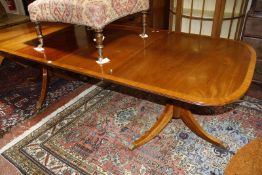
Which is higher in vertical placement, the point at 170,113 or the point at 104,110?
the point at 170,113

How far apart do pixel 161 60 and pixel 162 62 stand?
0.03 metres

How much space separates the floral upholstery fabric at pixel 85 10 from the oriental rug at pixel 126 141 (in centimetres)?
79

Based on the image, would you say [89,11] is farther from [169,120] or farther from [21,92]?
[21,92]

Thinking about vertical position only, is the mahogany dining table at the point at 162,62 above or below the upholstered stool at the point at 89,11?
below

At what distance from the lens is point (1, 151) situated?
161 centimetres

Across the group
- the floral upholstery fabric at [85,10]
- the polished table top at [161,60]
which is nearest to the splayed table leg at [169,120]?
the polished table top at [161,60]

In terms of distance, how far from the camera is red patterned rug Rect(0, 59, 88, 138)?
6.46 ft

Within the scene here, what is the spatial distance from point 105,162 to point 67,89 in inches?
42.1

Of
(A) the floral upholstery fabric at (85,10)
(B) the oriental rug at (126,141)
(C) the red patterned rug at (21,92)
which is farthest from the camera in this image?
(C) the red patterned rug at (21,92)

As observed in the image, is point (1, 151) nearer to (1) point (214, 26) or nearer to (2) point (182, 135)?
(2) point (182, 135)

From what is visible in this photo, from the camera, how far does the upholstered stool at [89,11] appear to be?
1.33 meters

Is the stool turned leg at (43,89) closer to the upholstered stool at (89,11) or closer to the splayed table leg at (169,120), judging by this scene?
the upholstered stool at (89,11)

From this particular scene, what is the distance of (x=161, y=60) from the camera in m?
1.41

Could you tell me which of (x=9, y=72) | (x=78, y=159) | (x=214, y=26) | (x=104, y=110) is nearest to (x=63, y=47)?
(x=104, y=110)
